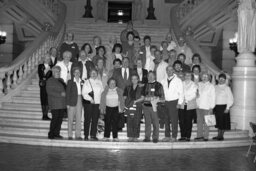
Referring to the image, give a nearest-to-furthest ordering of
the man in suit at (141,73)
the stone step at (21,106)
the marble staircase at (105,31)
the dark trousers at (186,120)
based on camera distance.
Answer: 1. the dark trousers at (186,120)
2. the man in suit at (141,73)
3. the stone step at (21,106)
4. the marble staircase at (105,31)

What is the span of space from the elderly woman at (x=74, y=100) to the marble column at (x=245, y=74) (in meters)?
4.44

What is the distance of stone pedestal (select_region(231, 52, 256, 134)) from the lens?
1033 centimetres

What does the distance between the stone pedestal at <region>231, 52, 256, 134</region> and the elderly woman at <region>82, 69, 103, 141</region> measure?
4.06m

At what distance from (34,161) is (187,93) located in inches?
150

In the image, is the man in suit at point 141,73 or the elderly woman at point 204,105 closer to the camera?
the elderly woman at point 204,105

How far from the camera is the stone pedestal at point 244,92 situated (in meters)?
10.3

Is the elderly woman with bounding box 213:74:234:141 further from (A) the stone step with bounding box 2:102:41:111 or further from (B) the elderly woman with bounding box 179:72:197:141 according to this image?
(A) the stone step with bounding box 2:102:41:111

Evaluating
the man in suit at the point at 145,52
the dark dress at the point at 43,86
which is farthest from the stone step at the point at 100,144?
the man in suit at the point at 145,52

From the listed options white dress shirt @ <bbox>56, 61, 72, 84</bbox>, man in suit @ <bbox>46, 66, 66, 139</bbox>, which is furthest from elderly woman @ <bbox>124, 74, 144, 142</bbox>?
white dress shirt @ <bbox>56, 61, 72, 84</bbox>

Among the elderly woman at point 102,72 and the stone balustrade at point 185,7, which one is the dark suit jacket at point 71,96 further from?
the stone balustrade at point 185,7

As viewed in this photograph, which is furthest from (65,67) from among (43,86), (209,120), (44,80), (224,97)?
(224,97)

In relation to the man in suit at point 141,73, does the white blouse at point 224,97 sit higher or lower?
lower

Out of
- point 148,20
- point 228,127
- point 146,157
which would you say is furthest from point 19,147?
point 148,20

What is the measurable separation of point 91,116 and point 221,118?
10.3 feet
